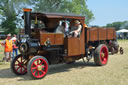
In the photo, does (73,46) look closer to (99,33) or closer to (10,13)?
(99,33)

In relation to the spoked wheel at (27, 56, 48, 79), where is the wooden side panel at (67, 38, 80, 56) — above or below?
above

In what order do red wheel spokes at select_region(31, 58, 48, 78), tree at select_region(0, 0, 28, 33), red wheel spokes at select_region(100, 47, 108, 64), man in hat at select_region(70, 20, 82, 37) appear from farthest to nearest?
tree at select_region(0, 0, 28, 33)
red wheel spokes at select_region(100, 47, 108, 64)
man in hat at select_region(70, 20, 82, 37)
red wheel spokes at select_region(31, 58, 48, 78)

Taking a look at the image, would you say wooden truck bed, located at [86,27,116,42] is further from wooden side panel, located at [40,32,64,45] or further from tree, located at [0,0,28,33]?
tree, located at [0,0,28,33]

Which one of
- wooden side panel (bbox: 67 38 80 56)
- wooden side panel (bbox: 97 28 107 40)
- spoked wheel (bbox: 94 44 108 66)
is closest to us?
wooden side panel (bbox: 67 38 80 56)

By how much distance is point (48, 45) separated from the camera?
6039 millimetres

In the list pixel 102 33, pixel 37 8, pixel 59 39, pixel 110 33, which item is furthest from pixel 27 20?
pixel 37 8

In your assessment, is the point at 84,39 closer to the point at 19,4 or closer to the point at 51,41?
the point at 51,41

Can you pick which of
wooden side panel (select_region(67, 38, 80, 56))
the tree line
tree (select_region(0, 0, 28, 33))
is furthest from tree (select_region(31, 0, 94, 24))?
wooden side panel (select_region(67, 38, 80, 56))

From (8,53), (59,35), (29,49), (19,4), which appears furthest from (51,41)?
(19,4)

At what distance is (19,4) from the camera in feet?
138

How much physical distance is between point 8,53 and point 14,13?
1500 inches

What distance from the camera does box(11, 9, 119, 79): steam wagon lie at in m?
5.80

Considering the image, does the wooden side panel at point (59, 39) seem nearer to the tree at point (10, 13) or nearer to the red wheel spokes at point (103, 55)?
the red wheel spokes at point (103, 55)

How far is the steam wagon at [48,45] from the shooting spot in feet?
19.0
